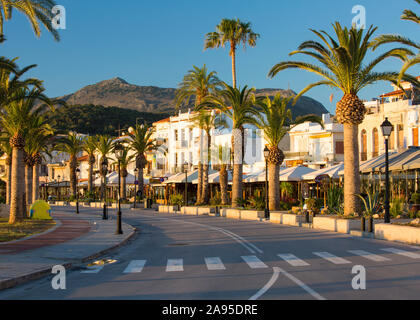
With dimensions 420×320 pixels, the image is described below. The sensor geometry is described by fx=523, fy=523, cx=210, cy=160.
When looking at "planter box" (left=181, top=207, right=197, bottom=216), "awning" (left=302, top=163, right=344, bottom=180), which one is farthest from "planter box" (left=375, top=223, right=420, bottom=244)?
"planter box" (left=181, top=207, right=197, bottom=216)

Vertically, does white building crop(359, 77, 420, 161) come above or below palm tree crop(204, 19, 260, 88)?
below

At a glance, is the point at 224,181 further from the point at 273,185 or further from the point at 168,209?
the point at 273,185

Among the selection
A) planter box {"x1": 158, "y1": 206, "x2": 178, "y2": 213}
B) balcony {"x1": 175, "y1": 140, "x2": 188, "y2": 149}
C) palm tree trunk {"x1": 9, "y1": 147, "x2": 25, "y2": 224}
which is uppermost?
balcony {"x1": 175, "y1": 140, "x2": 188, "y2": 149}

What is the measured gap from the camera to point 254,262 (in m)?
14.4

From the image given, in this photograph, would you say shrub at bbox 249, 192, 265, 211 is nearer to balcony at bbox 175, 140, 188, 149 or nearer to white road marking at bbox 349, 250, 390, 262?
white road marking at bbox 349, 250, 390, 262

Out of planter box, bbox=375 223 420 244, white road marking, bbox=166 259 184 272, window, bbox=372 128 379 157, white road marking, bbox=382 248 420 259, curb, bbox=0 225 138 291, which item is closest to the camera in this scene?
curb, bbox=0 225 138 291

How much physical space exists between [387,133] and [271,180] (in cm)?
1757

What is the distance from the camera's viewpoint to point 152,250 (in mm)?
18703

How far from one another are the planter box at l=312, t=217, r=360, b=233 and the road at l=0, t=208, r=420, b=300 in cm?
347

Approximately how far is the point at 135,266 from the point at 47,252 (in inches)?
168

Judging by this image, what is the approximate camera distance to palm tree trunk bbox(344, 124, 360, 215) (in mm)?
26859

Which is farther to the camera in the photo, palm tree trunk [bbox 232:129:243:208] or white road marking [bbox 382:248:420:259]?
palm tree trunk [bbox 232:129:243:208]
